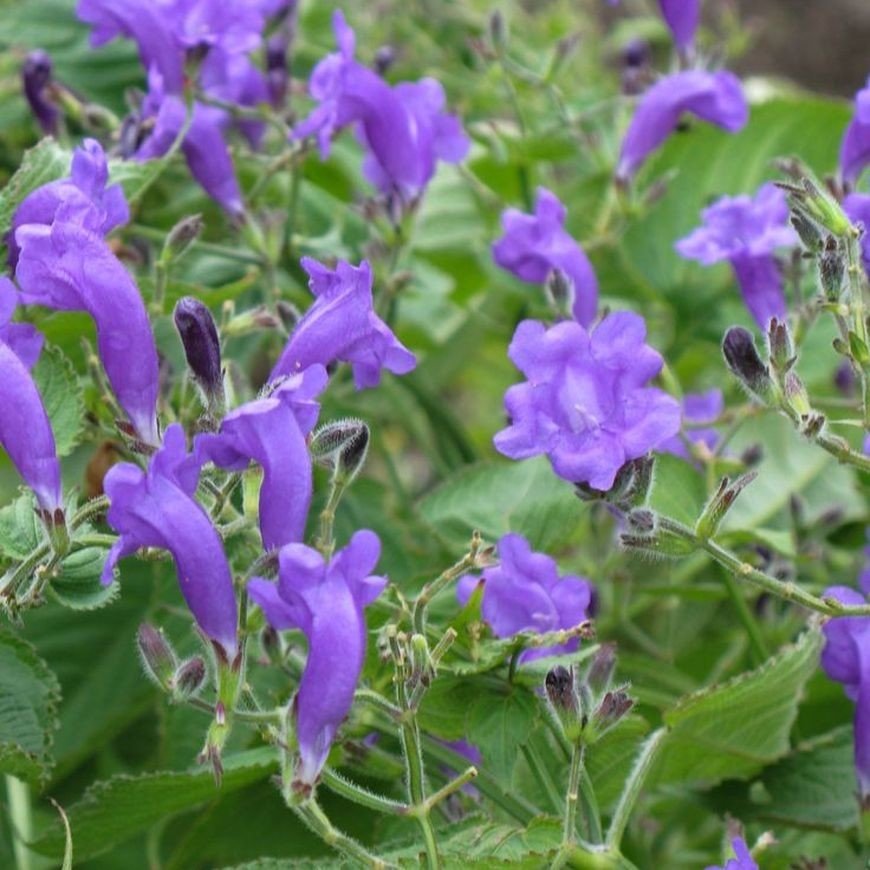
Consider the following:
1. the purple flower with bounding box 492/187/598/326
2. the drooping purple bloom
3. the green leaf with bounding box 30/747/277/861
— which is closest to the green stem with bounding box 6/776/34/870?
the green leaf with bounding box 30/747/277/861

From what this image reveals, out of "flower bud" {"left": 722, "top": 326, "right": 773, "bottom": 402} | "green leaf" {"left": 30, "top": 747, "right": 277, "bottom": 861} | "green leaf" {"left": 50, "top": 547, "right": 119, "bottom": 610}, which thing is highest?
"flower bud" {"left": 722, "top": 326, "right": 773, "bottom": 402}

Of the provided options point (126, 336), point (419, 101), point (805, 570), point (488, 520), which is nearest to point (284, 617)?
point (126, 336)

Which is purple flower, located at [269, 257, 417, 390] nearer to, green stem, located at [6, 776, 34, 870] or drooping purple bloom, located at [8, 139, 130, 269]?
drooping purple bloom, located at [8, 139, 130, 269]

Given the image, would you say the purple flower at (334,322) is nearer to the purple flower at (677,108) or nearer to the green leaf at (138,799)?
the green leaf at (138,799)

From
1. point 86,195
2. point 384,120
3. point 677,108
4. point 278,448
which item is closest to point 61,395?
point 86,195

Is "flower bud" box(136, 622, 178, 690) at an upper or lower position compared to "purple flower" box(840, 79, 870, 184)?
lower
